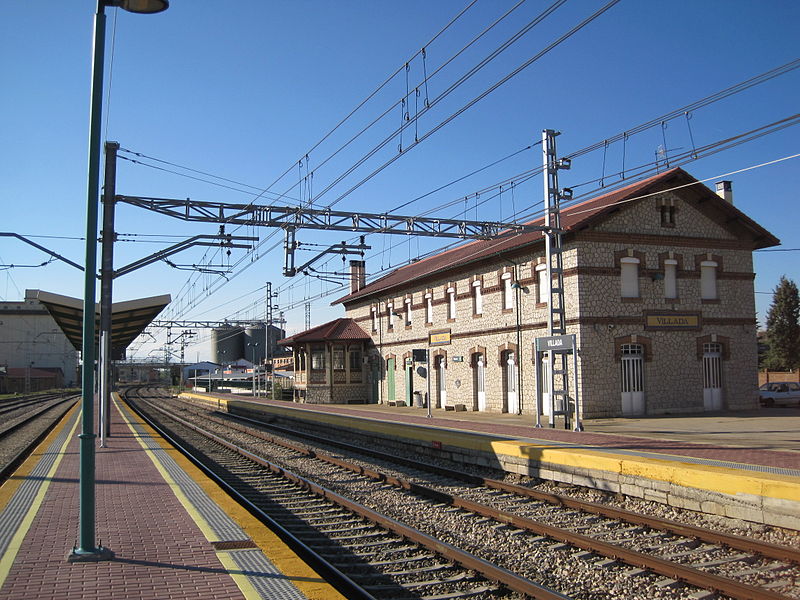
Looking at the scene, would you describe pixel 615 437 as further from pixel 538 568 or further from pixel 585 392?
pixel 538 568

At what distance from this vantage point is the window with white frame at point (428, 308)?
3175cm

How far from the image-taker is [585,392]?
22.0 metres

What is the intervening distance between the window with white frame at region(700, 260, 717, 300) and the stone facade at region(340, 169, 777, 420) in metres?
0.04

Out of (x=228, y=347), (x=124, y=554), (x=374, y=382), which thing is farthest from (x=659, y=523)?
(x=228, y=347)

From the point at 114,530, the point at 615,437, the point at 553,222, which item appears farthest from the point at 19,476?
the point at 553,222

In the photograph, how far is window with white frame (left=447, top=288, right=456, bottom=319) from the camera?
2973cm

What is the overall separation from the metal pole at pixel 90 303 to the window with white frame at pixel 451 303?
77.7ft

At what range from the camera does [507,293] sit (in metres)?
26.0

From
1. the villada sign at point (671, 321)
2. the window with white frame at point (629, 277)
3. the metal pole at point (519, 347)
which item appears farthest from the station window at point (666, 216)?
the metal pole at point (519, 347)

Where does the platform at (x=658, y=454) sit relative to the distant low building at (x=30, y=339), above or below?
below

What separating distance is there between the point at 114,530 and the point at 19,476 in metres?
5.53

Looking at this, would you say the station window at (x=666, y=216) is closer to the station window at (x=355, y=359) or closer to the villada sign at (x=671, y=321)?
the villada sign at (x=671, y=321)

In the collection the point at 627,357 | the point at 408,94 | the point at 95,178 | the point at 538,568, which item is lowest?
the point at 538,568

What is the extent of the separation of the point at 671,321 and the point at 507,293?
5869 millimetres
